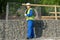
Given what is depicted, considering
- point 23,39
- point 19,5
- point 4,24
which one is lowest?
point 23,39

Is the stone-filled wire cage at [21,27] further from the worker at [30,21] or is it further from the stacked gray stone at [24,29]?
the worker at [30,21]

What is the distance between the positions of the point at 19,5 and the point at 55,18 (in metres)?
2.00

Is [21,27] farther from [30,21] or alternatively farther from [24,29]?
[30,21]

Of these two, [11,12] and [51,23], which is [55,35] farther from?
[11,12]

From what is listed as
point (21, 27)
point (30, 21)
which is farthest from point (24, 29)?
point (30, 21)

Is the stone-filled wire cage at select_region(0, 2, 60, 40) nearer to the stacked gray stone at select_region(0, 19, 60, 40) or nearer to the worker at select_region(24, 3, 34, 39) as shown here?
the stacked gray stone at select_region(0, 19, 60, 40)

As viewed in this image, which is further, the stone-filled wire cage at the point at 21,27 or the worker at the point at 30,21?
the stone-filled wire cage at the point at 21,27

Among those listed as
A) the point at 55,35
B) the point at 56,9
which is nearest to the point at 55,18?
the point at 56,9

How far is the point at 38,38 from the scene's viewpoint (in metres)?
11.5

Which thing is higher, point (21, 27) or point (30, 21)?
point (30, 21)

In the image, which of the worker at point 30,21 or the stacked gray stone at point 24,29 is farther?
the stacked gray stone at point 24,29

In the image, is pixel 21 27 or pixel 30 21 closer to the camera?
pixel 30 21

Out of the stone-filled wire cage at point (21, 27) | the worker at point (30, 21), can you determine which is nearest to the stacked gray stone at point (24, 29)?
the stone-filled wire cage at point (21, 27)

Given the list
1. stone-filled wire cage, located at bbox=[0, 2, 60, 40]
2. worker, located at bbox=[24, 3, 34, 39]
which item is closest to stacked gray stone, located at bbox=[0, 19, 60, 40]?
stone-filled wire cage, located at bbox=[0, 2, 60, 40]
